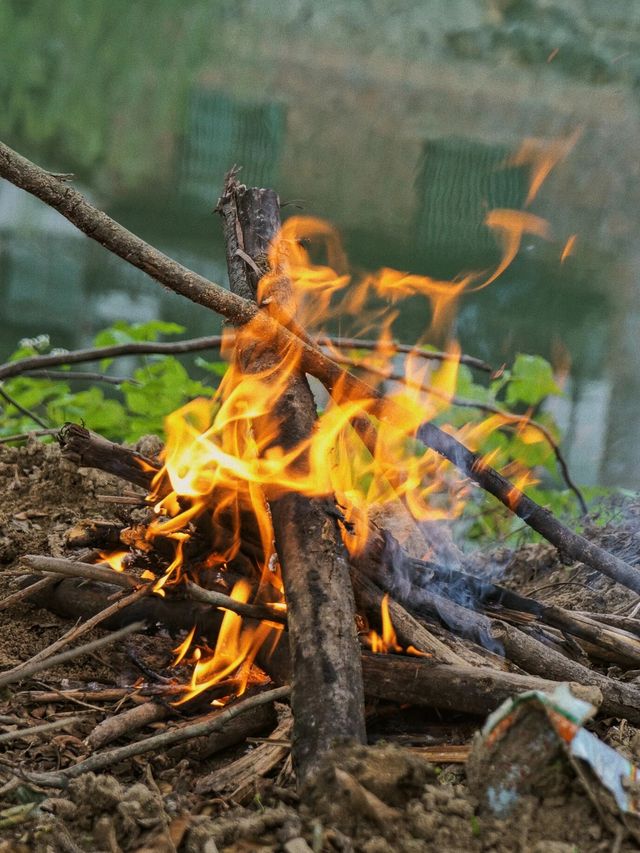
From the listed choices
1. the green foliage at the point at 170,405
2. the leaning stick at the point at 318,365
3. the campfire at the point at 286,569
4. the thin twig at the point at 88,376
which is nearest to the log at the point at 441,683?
the campfire at the point at 286,569

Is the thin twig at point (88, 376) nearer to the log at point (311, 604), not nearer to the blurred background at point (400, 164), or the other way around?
the log at point (311, 604)

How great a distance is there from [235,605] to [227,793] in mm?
391

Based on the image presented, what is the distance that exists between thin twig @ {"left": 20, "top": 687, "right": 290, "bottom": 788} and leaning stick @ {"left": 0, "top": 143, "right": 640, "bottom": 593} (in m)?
0.70

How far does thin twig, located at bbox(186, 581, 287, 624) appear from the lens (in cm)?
204

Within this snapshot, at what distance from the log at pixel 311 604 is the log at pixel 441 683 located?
0.14m

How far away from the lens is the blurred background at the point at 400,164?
26.6 feet

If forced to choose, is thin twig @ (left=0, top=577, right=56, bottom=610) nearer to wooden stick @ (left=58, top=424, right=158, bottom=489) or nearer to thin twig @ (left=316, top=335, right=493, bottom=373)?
wooden stick @ (left=58, top=424, right=158, bottom=489)

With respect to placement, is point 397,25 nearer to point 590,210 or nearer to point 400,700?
point 590,210

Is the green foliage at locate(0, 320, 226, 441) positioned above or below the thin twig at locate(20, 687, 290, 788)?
below

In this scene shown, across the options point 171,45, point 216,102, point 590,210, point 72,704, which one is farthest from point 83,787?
point 171,45

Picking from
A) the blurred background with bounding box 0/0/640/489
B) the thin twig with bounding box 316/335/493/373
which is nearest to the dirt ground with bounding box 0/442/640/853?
the thin twig with bounding box 316/335/493/373

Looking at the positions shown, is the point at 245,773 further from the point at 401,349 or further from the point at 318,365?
the point at 401,349

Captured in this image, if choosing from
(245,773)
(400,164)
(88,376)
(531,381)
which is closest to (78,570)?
(245,773)

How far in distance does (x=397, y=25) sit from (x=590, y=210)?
8.76ft
